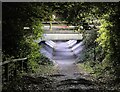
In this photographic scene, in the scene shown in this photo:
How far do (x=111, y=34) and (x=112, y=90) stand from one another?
4932 mm

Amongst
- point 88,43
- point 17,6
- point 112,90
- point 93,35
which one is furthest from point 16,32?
point 88,43

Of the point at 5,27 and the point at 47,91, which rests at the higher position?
the point at 5,27

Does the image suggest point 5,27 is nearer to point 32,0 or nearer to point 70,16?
point 32,0

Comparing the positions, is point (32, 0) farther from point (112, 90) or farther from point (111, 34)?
point (111, 34)

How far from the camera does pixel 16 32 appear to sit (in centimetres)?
1191

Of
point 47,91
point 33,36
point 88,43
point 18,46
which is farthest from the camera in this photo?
point 88,43

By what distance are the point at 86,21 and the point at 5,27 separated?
129 inches

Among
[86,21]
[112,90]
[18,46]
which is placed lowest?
[112,90]

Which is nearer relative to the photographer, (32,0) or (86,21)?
(32,0)

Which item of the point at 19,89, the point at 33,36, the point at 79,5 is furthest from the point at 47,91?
the point at 33,36

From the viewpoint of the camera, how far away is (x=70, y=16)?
11523 mm

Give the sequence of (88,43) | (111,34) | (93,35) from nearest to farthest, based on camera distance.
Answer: (111,34)
(93,35)
(88,43)

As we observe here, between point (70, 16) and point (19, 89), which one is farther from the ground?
point (70, 16)

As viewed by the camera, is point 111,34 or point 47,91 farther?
point 111,34
